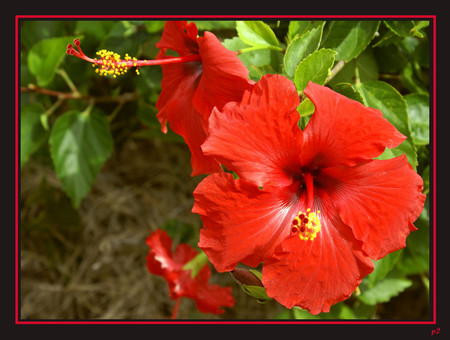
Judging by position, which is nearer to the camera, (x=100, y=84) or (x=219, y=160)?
(x=219, y=160)

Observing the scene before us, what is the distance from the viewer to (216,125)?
2.74ft

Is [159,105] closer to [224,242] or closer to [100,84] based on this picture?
[224,242]

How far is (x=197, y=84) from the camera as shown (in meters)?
1.05

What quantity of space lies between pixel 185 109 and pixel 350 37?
42cm

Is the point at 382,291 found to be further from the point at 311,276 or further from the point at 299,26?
the point at 299,26

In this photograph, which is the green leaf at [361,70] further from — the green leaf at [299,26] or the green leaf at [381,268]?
the green leaf at [381,268]

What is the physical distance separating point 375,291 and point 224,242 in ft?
2.52

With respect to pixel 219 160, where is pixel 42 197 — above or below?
below

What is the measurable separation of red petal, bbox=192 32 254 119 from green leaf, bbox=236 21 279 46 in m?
0.15

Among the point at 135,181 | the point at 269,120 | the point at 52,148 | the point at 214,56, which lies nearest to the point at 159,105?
the point at 214,56

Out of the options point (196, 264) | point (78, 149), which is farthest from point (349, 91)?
point (78, 149)

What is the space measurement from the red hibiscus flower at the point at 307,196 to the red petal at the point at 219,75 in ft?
0.21

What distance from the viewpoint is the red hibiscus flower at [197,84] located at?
2.97ft

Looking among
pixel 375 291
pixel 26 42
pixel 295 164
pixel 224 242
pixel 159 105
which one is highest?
pixel 26 42
